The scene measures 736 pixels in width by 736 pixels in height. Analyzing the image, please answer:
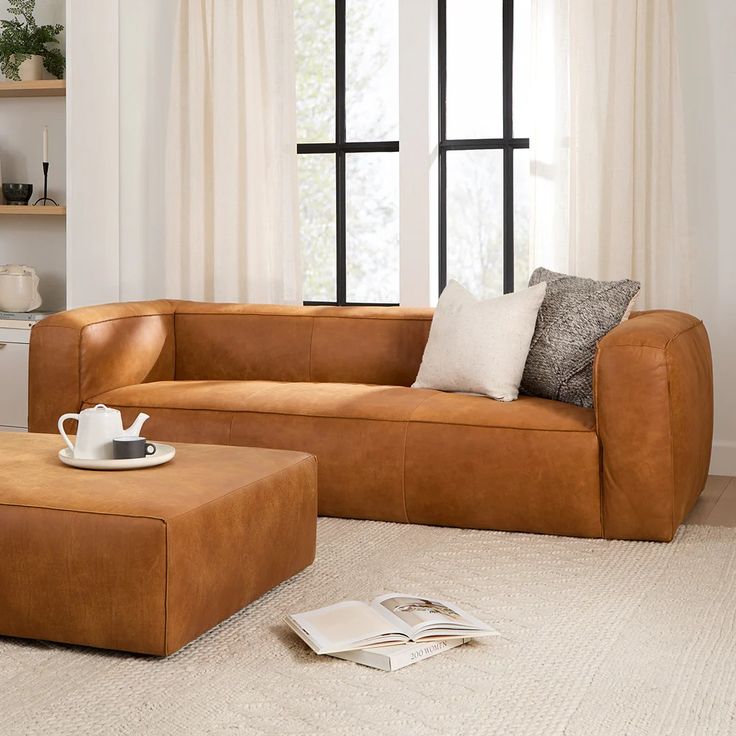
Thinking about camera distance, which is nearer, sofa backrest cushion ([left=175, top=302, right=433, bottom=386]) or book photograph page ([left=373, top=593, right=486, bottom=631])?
book photograph page ([left=373, top=593, right=486, bottom=631])

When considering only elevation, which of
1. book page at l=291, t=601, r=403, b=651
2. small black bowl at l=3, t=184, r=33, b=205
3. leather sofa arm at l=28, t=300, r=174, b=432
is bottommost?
book page at l=291, t=601, r=403, b=651

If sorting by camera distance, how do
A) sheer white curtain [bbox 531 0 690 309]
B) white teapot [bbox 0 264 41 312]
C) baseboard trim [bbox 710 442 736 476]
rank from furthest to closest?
white teapot [bbox 0 264 41 312] → baseboard trim [bbox 710 442 736 476] → sheer white curtain [bbox 531 0 690 309]

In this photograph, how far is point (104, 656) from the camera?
2.29 meters

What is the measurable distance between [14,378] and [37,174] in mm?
1237

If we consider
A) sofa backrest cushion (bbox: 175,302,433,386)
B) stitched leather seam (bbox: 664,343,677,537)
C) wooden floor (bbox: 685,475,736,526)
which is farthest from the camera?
sofa backrest cushion (bbox: 175,302,433,386)

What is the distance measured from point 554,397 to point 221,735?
2.04m

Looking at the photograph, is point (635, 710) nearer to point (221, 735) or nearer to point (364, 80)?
point (221, 735)

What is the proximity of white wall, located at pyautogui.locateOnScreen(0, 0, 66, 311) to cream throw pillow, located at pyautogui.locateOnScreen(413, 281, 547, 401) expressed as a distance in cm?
258

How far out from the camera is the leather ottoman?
7.34ft

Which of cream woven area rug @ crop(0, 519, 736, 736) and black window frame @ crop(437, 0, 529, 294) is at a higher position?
black window frame @ crop(437, 0, 529, 294)

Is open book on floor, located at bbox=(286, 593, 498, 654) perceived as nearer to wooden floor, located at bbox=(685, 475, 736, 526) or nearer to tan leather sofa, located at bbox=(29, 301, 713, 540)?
tan leather sofa, located at bbox=(29, 301, 713, 540)

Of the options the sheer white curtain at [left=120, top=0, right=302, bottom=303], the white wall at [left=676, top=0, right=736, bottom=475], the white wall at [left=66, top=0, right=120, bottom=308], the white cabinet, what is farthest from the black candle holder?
the white wall at [left=676, top=0, right=736, bottom=475]

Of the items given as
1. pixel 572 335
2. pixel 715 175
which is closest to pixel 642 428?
pixel 572 335

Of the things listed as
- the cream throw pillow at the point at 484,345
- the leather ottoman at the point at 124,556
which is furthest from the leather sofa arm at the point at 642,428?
the leather ottoman at the point at 124,556
